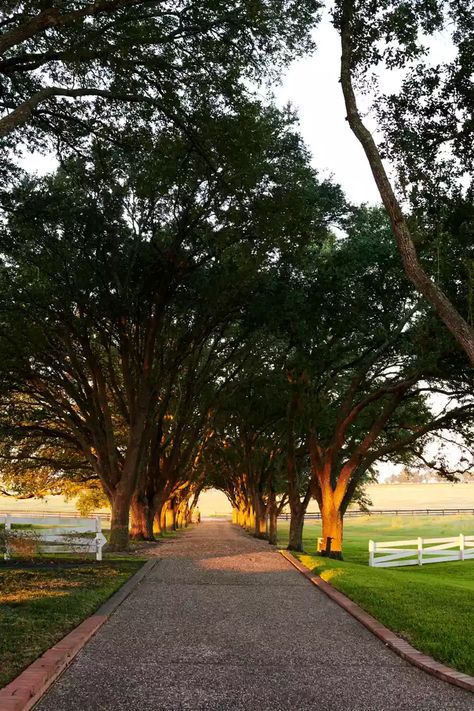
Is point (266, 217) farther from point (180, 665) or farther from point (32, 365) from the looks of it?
point (180, 665)

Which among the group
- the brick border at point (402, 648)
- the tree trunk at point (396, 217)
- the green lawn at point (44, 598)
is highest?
the tree trunk at point (396, 217)

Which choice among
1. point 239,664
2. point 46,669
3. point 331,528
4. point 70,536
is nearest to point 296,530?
point 331,528

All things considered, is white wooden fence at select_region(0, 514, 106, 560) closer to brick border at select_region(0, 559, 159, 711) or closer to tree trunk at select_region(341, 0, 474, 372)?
brick border at select_region(0, 559, 159, 711)

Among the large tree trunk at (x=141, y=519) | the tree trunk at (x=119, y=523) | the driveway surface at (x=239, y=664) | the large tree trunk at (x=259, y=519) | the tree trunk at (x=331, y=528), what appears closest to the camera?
the driveway surface at (x=239, y=664)

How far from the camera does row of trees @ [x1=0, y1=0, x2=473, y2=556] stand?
1077cm

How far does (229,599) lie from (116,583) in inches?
102

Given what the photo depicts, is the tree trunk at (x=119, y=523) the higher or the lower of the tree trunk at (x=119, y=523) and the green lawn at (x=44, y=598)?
the higher

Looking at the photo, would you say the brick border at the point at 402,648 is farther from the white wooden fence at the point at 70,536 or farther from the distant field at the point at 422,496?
the distant field at the point at 422,496

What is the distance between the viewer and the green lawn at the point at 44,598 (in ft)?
22.1

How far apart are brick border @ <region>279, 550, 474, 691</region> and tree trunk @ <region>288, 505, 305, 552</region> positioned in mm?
14707

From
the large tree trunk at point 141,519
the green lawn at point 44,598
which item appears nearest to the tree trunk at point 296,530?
the large tree trunk at point 141,519

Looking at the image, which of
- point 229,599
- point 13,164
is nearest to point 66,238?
point 13,164

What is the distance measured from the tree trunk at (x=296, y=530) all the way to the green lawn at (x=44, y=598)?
11.0m

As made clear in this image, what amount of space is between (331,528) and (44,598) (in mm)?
14576
